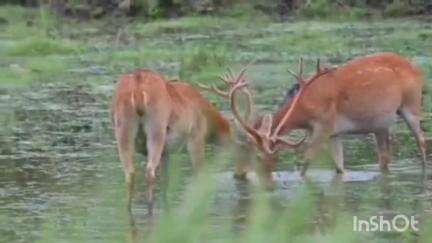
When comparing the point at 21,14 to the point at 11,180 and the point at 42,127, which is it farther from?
the point at 11,180

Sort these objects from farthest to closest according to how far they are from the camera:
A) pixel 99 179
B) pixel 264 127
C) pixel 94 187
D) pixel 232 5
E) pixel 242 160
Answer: pixel 232 5, pixel 99 179, pixel 242 160, pixel 264 127, pixel 94 187

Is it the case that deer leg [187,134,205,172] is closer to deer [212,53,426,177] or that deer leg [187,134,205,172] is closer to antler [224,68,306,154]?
antler [224,68,306,154]

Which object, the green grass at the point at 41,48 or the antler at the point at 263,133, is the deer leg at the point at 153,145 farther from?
the green grass at the point at 41,48

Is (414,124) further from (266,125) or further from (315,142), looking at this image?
(266,125)

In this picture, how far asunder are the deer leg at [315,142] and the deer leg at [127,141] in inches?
86.4

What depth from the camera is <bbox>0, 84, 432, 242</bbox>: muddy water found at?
35.7 ft

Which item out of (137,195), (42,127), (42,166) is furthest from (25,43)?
(137,195)

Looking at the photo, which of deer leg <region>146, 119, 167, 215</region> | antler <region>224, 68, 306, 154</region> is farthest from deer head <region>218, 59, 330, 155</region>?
deer leg <region>146, 119, 167, 215</region>

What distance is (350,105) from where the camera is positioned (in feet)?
47.1

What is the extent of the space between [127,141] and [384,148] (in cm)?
335

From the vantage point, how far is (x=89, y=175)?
14.4m

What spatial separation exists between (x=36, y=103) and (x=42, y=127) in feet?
8.87

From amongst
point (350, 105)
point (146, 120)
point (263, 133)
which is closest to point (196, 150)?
point (263, 133)

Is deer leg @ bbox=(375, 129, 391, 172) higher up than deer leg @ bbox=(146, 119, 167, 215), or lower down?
lower down
